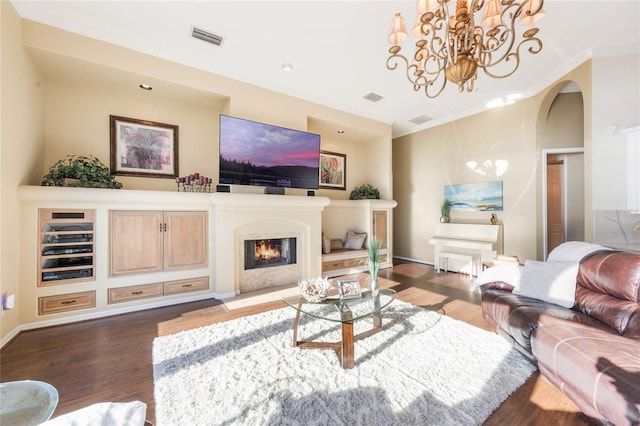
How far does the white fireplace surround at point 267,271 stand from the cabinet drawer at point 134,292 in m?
1.00

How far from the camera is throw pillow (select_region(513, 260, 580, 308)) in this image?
2.04m

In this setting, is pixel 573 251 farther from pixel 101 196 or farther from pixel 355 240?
pixel 101 196

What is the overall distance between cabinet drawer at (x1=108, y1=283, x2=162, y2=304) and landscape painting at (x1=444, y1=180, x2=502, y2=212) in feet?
17.5

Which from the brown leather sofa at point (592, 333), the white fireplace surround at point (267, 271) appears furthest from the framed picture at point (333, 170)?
the brown leather sofa at point (592, 333)

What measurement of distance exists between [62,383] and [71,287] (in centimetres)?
143

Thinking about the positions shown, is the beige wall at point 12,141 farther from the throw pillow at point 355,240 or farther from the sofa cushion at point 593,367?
the throw pillow at point 355,240

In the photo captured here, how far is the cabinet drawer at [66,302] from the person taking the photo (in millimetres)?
2650

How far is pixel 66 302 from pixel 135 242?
33.7 inches

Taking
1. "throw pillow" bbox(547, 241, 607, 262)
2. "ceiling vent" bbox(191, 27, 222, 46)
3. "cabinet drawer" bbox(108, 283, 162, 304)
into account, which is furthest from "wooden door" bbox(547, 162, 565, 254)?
"cabinet drawer" bbox(108, 283, 162, 304)

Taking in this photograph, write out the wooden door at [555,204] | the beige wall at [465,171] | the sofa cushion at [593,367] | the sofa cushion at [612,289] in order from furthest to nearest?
the wooden door at [555,204] → the beige wall at [465,171] → the sofa cushion at [612,289] → the sofa cushion at [593,367]

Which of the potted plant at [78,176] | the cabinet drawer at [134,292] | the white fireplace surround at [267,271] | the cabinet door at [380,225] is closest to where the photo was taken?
the potted plant at [78,176]

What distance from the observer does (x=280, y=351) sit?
2.11 metres

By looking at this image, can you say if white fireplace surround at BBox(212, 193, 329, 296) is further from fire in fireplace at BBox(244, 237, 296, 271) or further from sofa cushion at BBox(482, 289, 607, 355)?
sofa cushion at BBox(482, 289, 607, 355)

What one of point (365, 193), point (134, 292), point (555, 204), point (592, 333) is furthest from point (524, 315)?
point (555, 204)
